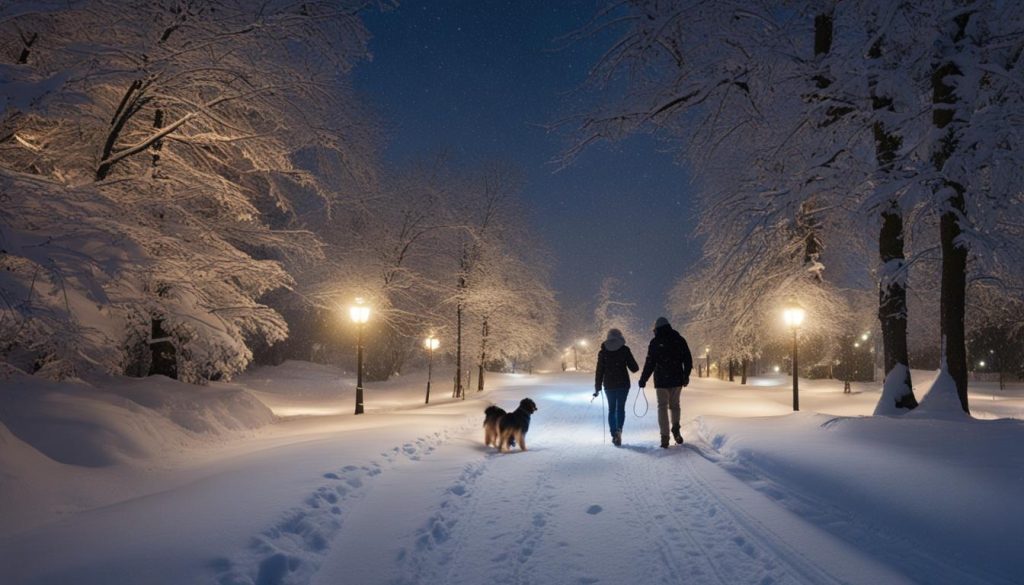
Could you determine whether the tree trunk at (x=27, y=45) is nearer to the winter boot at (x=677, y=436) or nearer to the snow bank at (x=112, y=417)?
the snow bank at (x=112, y=417)

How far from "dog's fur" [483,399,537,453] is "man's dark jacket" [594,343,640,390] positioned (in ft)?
5.13

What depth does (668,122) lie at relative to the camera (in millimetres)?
9789

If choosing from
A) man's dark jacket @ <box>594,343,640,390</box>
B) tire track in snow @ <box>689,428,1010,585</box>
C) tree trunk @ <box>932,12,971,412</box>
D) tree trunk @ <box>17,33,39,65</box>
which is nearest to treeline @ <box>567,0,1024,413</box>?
tree trunk @ <box>932,12,971,412</box>

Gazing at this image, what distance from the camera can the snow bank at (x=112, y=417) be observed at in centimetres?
680

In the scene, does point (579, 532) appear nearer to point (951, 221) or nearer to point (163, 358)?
point (951, 221)

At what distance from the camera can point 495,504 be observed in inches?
210

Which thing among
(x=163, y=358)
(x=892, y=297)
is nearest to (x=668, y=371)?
(x=892, y=297)

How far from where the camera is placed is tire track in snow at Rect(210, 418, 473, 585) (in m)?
3.40

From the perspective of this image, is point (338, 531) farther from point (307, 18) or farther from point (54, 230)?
point (307, 18)

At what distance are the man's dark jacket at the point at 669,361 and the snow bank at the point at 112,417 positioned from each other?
7.97 meters

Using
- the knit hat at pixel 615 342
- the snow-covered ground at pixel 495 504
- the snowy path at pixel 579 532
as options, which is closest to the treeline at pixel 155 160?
the snow-covered ground at pixel 495 504

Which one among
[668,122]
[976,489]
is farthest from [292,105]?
[976,489]

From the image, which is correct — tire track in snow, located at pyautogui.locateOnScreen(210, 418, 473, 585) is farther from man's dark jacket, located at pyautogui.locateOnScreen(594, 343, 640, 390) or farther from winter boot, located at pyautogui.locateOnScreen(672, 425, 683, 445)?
winter boot, located at pyautogui.locateOnScreen(672, 425, 683, 445)

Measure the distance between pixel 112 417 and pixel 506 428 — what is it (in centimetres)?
604
